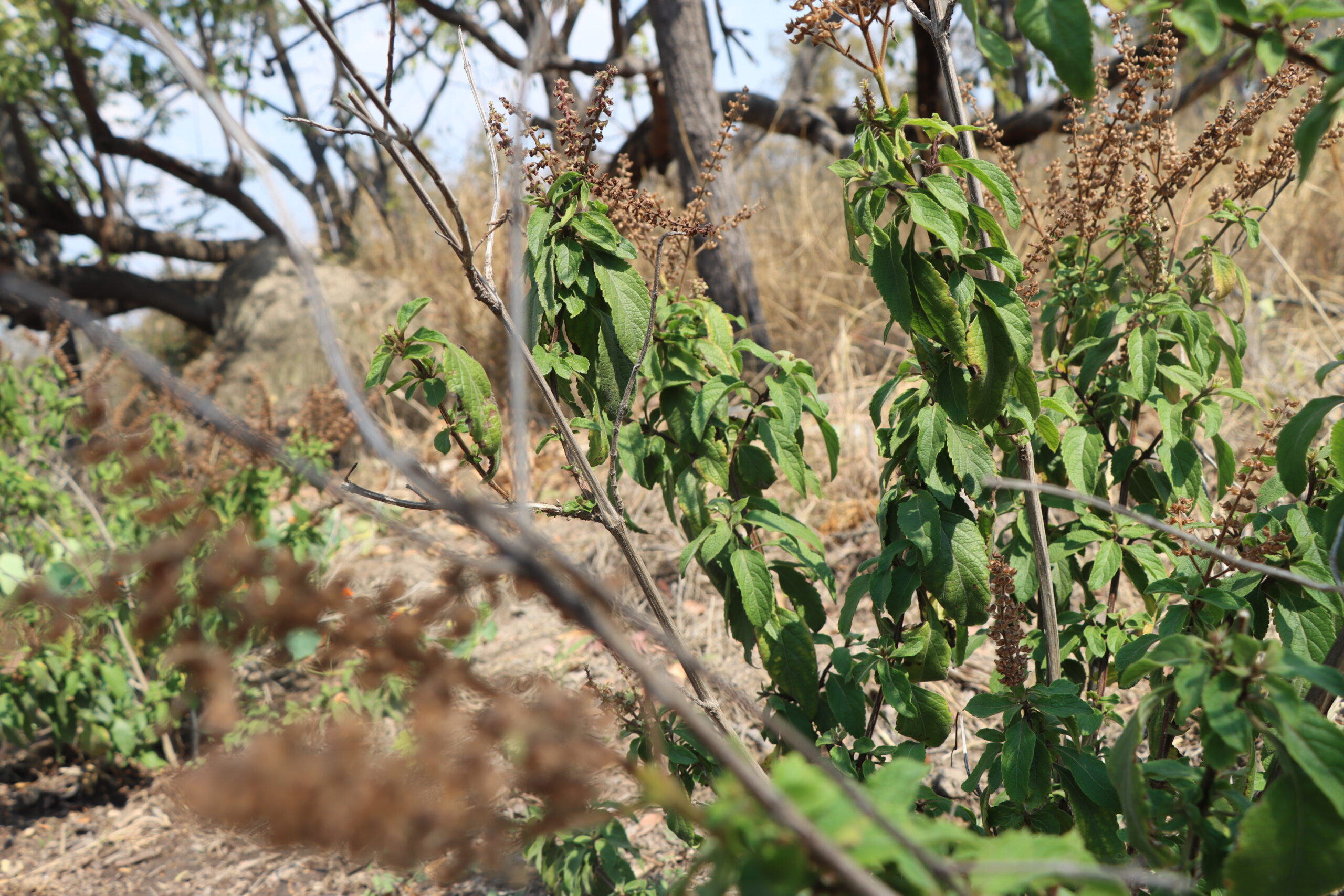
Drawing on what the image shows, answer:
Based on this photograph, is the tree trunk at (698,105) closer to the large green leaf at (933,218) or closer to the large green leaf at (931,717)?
the large green leaf at (931,717)

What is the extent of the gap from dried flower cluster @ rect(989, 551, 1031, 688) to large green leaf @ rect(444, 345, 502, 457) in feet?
2.45

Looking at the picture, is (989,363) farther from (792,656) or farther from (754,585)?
(792,656)

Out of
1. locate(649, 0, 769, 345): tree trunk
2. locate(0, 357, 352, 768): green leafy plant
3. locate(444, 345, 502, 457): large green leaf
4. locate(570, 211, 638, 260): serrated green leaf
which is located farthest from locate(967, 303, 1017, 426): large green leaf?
locate(649, 0, 769, 345): tree trunk

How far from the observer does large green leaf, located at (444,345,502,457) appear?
3.86ft

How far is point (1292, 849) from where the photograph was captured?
694 mm

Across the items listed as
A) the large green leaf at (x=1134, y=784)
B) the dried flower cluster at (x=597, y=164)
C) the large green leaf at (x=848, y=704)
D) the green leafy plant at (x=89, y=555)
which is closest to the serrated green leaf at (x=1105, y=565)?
the large green leaf at (x=848, y=704)

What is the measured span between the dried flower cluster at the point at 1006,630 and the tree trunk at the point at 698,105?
10.3 feet

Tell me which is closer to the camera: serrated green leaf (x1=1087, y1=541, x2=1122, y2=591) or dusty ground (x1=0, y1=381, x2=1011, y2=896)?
serrated green leaf (x1=1087, y1=541, x2=1122, y2=591)

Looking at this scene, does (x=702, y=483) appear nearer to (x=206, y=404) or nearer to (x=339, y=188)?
(x=206, y=404)

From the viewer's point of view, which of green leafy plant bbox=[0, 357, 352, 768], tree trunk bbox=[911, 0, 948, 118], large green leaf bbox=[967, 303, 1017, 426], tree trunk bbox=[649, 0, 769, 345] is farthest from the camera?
tree trunk bbox=[911, 0, 948, 118]

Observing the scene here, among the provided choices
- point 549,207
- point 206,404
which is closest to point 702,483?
point 549,207

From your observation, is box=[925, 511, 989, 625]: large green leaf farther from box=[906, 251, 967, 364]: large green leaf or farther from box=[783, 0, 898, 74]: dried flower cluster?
box=[783, 0, 898, 74]: dried flower cluster

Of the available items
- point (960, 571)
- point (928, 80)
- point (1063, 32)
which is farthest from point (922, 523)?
point (928, 80)

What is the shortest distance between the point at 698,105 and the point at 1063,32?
3864 millimetres
